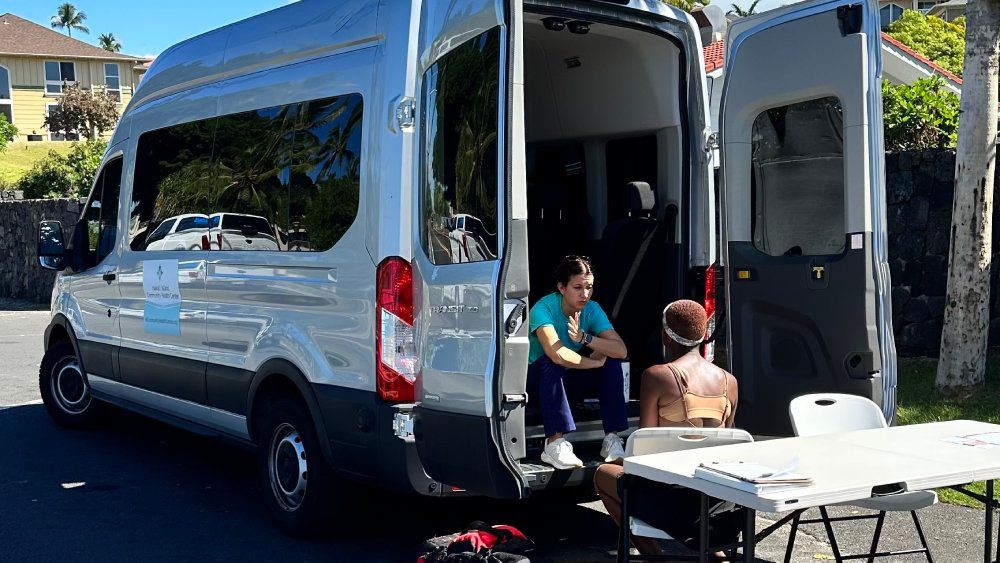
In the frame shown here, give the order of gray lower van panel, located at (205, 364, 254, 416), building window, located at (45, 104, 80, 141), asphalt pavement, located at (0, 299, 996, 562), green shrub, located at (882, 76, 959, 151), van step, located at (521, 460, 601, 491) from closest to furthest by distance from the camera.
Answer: van step, located at (521, 460, 601, 491) → asphalt pavement, located at (0, 299, 996, 562) → gray lower van panel, located at (205, 364, 254, 416) → green shrub, located at (882, 76, 959, 151) → building window, located at (45, 104, 80, 141)

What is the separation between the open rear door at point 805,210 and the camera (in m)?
5.35

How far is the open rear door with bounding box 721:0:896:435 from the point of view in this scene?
Result: 17.5 feet

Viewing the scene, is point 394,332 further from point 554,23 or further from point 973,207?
point 973,207

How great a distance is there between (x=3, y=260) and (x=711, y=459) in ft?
73.9

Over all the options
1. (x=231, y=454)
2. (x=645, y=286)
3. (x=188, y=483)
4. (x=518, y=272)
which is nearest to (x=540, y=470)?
(x=518, y=272)

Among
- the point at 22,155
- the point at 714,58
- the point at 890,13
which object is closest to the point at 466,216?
the point at 714,58

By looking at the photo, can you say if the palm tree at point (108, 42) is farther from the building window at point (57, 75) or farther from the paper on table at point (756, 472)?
the paper on table at point (756, 472)

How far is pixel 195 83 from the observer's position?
666 cm

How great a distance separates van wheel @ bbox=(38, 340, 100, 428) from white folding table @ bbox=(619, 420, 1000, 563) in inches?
228

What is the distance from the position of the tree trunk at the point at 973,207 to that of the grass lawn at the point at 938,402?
0.52ft

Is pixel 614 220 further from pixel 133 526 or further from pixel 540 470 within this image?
pixel 133 526

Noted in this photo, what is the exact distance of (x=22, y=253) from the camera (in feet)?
74.3

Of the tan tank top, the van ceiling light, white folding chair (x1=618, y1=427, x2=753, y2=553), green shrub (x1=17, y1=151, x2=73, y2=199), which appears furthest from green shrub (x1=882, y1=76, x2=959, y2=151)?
green shrub (x1=17, y1=151, x2=73, y2=199)

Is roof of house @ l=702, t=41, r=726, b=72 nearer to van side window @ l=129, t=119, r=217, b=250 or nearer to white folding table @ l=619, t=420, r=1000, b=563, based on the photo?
van side window @ l=129, t=119, r=217, b=250
